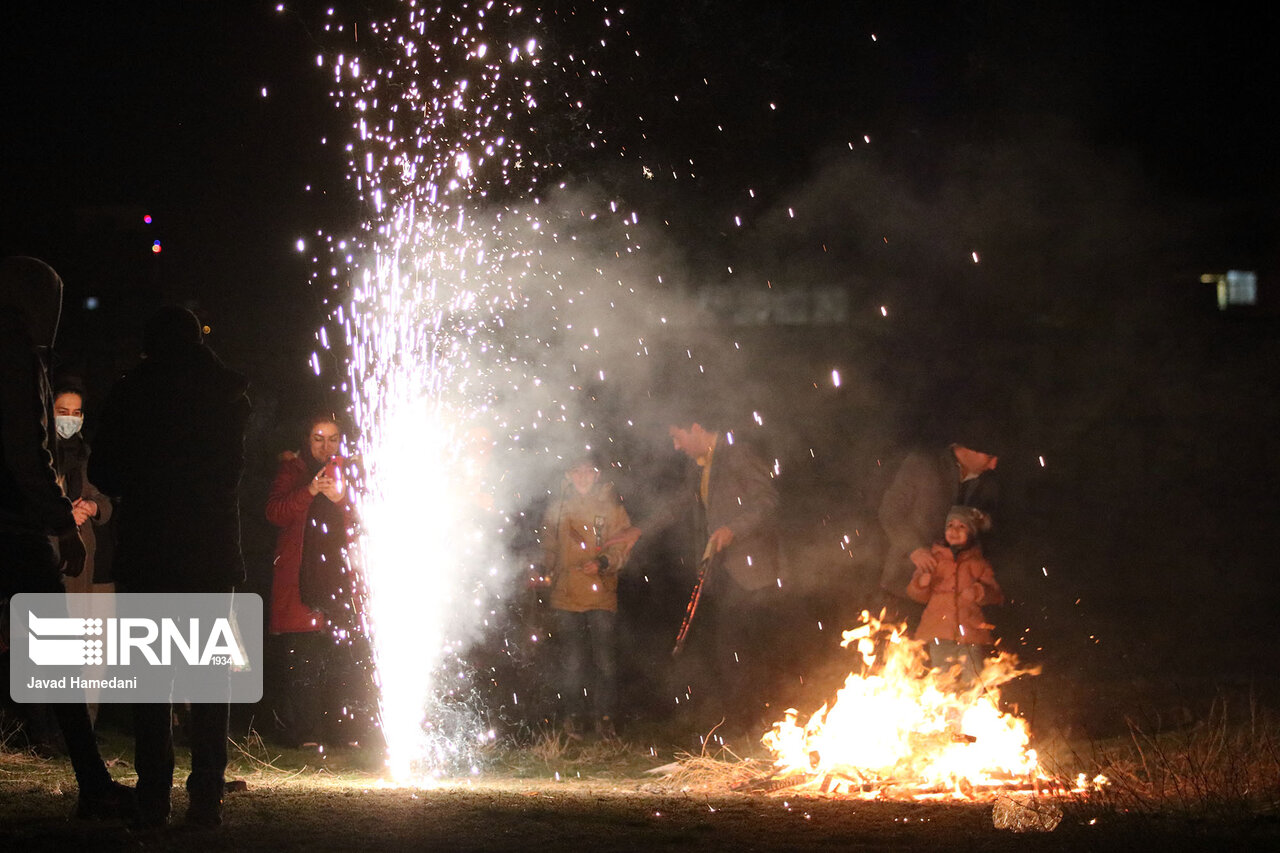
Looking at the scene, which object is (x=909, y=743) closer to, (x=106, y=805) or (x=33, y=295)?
(x=106, y=805)

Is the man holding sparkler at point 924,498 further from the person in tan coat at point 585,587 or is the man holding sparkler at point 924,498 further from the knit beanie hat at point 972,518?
the person in tan coat at point 585,587

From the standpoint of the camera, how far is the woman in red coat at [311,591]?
7570 mm

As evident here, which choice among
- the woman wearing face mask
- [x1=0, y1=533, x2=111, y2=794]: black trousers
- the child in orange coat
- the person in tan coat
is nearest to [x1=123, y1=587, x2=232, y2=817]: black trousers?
[x1=0, y1=533, x2=111, y2=794]: black trousers

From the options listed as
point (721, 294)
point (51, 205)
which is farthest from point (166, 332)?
point (51, 205)

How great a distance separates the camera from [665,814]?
517 cm

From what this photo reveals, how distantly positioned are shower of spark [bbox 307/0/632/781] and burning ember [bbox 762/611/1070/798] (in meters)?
2.37

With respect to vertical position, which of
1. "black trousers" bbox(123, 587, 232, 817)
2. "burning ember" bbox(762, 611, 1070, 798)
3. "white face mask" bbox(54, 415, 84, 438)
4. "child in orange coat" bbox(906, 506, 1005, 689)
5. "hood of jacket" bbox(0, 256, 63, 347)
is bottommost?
"burning ember" bbox(762, 611, 1070, 798)

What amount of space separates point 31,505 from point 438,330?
17.8ft

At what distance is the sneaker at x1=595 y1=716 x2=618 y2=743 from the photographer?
26.0 feet

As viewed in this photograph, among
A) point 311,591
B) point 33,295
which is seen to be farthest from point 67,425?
point 33,295

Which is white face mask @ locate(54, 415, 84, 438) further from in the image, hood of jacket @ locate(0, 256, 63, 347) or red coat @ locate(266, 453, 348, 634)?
hood of jacket @ locate(0, 256, 63, 347)

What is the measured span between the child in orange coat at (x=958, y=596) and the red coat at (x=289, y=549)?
3.91m

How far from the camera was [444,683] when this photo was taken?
28.0ft

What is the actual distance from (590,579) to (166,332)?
419 centimetres
